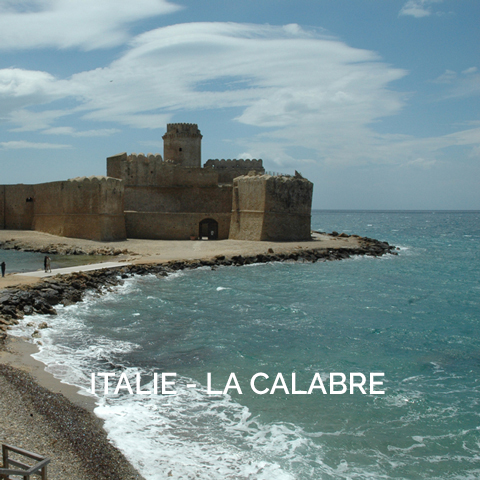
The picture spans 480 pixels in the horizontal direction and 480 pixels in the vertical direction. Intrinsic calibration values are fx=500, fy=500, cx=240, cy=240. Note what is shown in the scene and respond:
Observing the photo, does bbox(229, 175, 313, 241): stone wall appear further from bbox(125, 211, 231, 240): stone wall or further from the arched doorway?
bbox(125, 211, 231, 240): stone wall

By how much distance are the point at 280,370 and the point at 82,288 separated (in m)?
9.25

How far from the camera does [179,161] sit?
122 ft

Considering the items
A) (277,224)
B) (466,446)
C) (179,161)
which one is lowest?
(466,446)

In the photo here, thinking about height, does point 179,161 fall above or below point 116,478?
above

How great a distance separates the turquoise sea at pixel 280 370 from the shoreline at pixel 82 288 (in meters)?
0.36

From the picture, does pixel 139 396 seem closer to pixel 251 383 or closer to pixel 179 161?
pixel 251 383

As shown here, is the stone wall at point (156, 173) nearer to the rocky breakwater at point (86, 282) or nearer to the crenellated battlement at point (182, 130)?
the crenellated battlement at point (182, 130)

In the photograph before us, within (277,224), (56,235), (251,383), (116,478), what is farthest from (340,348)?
(56,235)

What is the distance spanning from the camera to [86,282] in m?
17.6

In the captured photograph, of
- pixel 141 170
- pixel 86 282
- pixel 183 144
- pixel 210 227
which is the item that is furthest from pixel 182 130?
pixel 86 282

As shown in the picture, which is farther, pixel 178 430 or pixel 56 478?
pixel 178 430

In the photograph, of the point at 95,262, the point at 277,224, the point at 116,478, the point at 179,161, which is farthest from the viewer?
the point at 179,161

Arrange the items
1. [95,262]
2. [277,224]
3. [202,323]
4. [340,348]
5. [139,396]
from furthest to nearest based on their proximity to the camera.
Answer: [277,224]
[95,262]
[202,323]
[340,348]
[139,396]

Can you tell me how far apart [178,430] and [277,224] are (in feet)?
75.8
